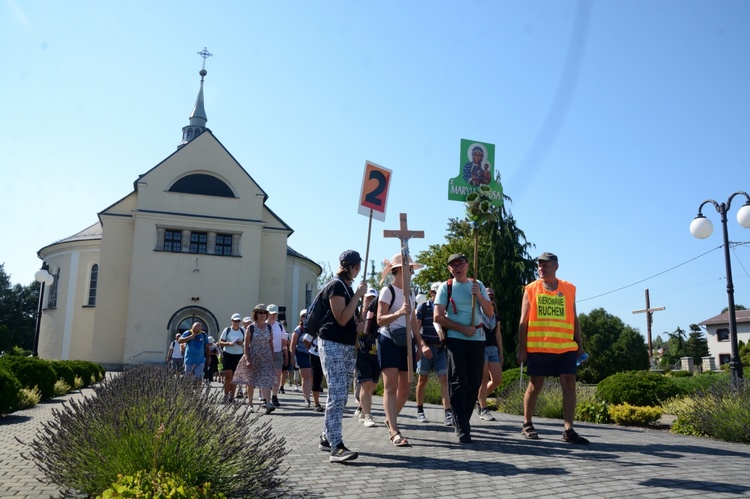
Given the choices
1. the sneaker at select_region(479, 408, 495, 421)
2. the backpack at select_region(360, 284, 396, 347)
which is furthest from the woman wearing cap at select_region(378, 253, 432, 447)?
the sneaker at select_region(479, 408, 495, 421)

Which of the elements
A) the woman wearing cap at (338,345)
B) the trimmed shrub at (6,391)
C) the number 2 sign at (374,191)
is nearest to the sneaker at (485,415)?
the number 2 sign at (374,191)

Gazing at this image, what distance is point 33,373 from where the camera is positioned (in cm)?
1448

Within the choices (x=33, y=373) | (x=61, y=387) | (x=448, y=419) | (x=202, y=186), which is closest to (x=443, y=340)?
(x=448, y=419)

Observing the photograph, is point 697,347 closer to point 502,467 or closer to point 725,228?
point 725,228

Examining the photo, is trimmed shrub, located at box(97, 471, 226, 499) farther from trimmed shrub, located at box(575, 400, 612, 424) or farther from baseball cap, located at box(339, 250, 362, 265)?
trimmed shrub, located at box(575, 400, 612, 424)

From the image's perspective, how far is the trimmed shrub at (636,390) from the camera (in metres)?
11.3

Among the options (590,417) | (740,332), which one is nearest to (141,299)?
(590,417)

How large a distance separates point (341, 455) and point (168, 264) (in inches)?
1326

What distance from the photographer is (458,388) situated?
707 cm

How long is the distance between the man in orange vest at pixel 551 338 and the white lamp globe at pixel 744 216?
7192 millimetres

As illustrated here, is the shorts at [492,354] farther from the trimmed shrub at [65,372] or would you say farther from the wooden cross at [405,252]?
the trimmed shrub at [65,372]

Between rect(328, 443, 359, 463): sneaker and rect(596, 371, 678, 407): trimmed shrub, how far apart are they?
694 centimetres

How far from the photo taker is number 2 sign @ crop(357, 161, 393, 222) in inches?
332

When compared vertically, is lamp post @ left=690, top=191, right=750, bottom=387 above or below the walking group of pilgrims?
above
